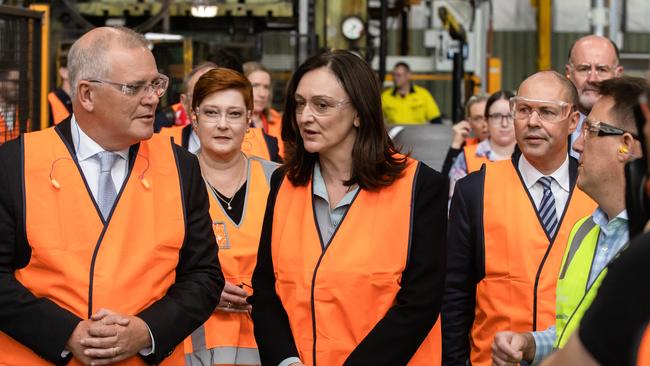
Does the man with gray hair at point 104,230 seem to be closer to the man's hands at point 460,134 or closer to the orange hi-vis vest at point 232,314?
the orange hi-vis vest at point 232,314

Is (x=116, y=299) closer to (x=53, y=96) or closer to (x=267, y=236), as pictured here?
(x=267, y=236)

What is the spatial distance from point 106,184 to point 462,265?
1.44 metres

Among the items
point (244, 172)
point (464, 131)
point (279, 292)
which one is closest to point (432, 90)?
point (464, 131)

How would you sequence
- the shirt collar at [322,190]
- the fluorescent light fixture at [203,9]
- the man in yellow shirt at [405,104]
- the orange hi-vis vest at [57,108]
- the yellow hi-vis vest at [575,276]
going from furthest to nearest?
the man in yellow shirt at [405,104], the fluorescent light fixture at [203,9], the orange hi-vis vest at [57,108], the shirt collar at [322,190], the yellow hi-vis vest at [575,276]

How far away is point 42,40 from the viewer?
21.1 ft

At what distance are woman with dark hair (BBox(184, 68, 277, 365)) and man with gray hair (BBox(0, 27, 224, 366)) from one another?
0.75 meters

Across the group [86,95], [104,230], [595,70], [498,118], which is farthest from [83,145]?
[498,118]

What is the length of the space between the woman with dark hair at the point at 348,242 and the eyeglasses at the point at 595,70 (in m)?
2.39

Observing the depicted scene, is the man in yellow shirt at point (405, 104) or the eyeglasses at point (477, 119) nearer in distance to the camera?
the eyeglasses at point (477, 119)

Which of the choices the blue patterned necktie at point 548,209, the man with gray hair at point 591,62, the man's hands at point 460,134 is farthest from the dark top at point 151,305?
the man's hands at point 460,134

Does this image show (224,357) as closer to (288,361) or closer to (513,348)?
(288,361)

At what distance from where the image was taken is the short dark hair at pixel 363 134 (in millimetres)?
3633

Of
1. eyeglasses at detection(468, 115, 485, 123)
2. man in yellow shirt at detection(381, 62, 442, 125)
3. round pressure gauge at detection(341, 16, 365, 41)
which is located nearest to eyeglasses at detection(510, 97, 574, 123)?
eyeglasses at detection(468, 115, 485, 123)

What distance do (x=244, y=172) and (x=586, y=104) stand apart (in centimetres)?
184
